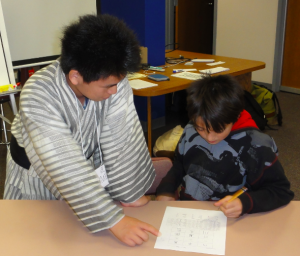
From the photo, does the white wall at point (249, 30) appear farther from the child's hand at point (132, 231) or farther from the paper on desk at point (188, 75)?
the child's hand at point (132, 231)

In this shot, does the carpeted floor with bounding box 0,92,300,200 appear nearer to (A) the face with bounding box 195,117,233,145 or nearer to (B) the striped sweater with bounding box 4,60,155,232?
(A) the face with bounding box 195,117,233,145

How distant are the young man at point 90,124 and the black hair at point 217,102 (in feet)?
0.76

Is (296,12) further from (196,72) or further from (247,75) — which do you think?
(196,72)

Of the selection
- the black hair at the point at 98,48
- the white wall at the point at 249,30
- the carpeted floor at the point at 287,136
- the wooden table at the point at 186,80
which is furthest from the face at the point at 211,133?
the white wall at the point at 249,30

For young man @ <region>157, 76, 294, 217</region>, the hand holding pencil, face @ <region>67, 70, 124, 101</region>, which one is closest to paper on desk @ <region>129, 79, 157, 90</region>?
young man @ <region>157, 76, 294, 217</region>

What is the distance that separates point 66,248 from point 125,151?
0.36m

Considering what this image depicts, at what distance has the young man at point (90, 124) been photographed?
2.75 ft

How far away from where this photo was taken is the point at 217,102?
1.02m

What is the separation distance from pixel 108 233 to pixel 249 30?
411 cm

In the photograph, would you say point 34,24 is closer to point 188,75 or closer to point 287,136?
point 188,75

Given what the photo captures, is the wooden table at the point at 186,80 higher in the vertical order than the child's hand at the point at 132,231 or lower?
higher

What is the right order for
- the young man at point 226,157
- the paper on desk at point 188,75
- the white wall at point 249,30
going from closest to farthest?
the young man at point 226,157, the paper on desk at point 188,75, the white wall at point 249,30

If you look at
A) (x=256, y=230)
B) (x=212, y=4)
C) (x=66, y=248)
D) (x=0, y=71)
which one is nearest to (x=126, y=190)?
(x=66, y=248)

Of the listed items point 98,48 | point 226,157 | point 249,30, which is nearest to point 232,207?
point 226,157
